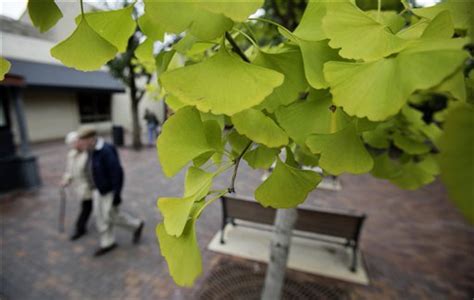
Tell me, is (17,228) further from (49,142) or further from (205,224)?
(49,142)

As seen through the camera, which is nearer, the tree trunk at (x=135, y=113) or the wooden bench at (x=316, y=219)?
the wooden bench at (x=316, y=219)

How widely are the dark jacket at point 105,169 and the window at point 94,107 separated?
13099mm

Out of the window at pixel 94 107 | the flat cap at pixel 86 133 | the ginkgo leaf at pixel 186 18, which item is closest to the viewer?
the ginkgo leaf at pixel 186 18

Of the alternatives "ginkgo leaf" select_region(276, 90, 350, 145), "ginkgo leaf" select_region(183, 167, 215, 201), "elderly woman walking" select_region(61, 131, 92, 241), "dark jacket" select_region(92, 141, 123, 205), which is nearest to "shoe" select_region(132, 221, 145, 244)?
"dark jacket" select_region(92, 141, 123, 205)

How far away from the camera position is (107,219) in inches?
151

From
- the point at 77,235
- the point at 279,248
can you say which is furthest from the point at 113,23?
the point at 77,235

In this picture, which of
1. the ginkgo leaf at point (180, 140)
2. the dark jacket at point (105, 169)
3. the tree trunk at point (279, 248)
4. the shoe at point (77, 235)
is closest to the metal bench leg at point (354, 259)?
the tree trunk at point (279, 248)

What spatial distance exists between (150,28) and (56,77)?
14194mm

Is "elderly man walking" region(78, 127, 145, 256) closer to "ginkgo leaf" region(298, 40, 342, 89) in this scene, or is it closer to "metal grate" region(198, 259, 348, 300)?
"metal grate" region(198, 259, 348, 300)

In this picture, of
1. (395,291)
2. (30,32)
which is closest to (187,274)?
(395,291)

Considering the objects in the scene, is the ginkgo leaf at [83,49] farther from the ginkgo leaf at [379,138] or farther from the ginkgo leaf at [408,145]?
the ginkgo leaf at [408,145]

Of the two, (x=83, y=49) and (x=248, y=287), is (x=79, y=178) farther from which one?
(x=83, y=49)

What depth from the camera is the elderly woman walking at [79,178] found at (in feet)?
12.3

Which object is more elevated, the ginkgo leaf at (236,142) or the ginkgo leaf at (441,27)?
the ginkgo leaf at (441,27)
